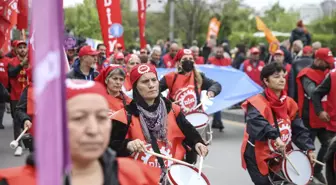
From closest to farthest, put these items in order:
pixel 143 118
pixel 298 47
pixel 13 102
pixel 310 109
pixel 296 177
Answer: pixel 143 118 < pixel 296 177 < pixel 310 109 < pixel 13 102 < pixel 298 47

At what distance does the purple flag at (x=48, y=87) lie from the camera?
2.03 metres

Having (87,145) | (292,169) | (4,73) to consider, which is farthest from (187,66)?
(87,145)

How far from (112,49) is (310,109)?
16.5ft

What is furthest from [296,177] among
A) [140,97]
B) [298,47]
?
[298,47]

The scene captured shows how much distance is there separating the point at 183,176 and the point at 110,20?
859 cm

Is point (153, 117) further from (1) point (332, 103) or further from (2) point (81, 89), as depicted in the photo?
(1) point (332, 103)

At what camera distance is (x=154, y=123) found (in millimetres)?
5711

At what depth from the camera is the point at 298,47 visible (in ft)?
54.2

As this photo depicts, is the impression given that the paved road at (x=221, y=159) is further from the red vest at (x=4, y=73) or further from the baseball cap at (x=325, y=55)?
the baseball cap at (x=325, y=55)

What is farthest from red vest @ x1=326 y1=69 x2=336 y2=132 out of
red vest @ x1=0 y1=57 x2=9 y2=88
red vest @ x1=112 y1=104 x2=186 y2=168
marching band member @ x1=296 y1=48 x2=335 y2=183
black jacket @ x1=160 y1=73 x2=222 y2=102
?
red vest @ x1=0 y1=57 x2=9 y2=88

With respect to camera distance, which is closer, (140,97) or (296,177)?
(140,97)

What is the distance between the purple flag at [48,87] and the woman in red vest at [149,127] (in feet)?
10.8

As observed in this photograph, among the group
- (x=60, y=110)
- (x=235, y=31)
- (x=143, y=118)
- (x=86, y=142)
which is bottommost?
(x=235, y=31)

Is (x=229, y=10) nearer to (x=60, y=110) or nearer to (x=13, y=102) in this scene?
(x=13, y=102)
